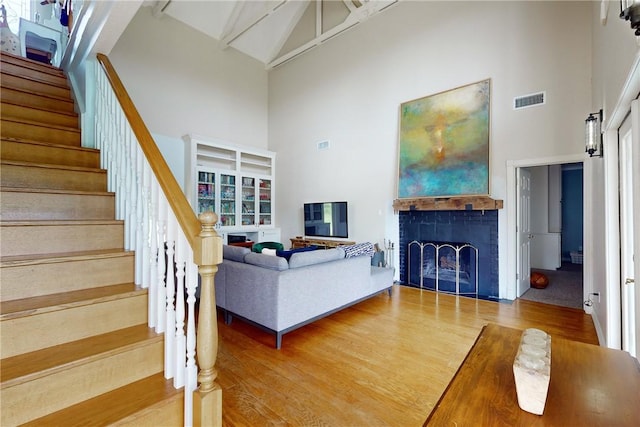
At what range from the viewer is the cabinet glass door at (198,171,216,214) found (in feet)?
19.1

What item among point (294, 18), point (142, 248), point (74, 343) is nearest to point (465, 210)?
point (142, 248)

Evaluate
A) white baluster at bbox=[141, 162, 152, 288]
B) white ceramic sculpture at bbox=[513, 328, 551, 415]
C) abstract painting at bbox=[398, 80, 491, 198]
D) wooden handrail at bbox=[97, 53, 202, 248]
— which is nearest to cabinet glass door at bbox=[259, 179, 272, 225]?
abstract painting at bbox=[398, 80, 491, 198]

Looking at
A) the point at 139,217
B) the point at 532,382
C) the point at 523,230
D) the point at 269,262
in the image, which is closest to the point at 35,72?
the point at 139,217

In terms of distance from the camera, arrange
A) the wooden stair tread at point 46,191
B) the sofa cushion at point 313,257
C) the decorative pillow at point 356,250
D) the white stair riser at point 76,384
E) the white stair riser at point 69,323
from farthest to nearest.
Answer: the decorative pillow at point 356,250, the sofa cushion at point 313,257, the wooden stair tread at point 46,191, the white stair riser at point 69,323, the white stair riser at point 76,384

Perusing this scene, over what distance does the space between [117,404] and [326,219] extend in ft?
16.5

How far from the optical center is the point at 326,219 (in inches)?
241

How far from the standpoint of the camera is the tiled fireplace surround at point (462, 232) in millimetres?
4238

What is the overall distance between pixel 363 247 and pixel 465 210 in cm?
194

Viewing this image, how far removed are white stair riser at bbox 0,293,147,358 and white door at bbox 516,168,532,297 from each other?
15.4 ft

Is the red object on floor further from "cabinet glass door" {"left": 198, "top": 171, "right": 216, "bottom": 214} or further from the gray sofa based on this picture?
"cabinet glass door" {"left": 198, "top": 171, "right": 216, "bottom": 214}

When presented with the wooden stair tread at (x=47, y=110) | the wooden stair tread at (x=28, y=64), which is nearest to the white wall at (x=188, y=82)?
the wooden stair tread at (x=28, y=64)

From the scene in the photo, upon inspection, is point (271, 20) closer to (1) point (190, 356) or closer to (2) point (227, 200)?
(2) point (227, 200)

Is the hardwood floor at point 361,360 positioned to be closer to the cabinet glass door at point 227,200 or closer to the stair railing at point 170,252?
the stair railing at point 170,252

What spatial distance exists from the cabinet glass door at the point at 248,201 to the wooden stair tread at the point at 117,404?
17.4 ft
